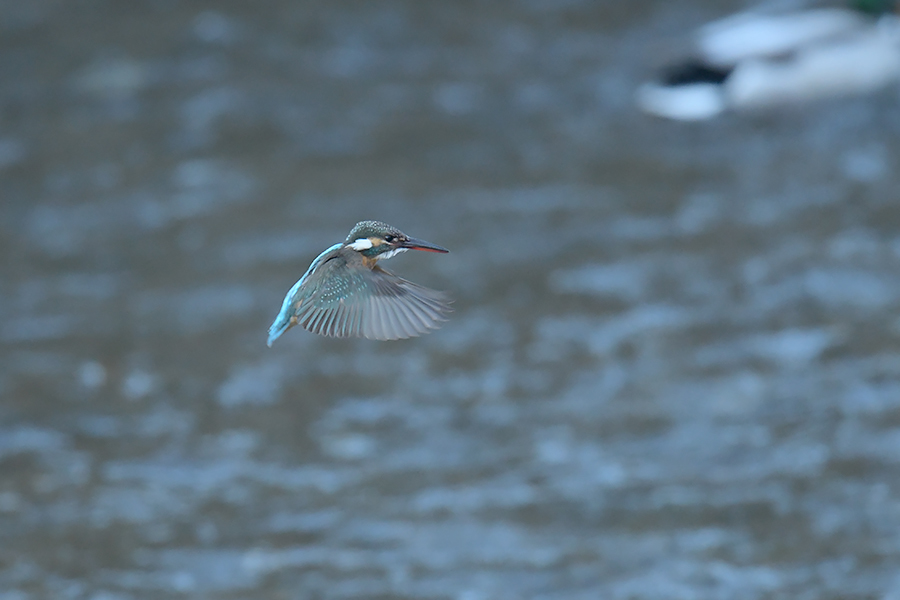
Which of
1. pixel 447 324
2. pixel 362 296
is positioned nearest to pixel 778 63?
pixel 447 324

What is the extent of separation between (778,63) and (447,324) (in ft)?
12.9

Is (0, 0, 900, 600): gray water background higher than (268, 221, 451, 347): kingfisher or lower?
higher

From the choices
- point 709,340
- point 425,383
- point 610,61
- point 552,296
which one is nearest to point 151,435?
point 425,383

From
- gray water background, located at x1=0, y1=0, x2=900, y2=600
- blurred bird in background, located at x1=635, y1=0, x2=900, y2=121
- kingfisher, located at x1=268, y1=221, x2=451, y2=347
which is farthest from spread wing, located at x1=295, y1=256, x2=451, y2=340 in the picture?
blurred bird in background, located at x1=635, y1=0, x2=900, y2=121

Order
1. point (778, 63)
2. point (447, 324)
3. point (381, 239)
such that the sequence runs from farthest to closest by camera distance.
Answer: point (778, 63) < point (447, 324) < point (381, 239)

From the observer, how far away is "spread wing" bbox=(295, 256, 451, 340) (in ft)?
8.91

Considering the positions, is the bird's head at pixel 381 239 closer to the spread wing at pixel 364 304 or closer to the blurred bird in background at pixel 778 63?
the spread wing at pixel 364 304

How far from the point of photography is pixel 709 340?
20.6 ft

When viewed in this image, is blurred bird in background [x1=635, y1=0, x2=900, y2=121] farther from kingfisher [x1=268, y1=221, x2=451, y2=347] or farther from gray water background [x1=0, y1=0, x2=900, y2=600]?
kingfisher [x1=268, y1=221, x2=451, y2=347]

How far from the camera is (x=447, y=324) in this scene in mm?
6523

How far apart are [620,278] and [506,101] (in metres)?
2.28

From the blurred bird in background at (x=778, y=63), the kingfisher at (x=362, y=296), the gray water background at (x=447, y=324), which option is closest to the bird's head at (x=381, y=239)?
the kingfisher at (x=362, y=296)

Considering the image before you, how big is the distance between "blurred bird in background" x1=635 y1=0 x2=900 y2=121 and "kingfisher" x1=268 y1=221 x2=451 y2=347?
581cm

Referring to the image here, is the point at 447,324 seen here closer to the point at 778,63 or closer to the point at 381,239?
the point at 381,239
